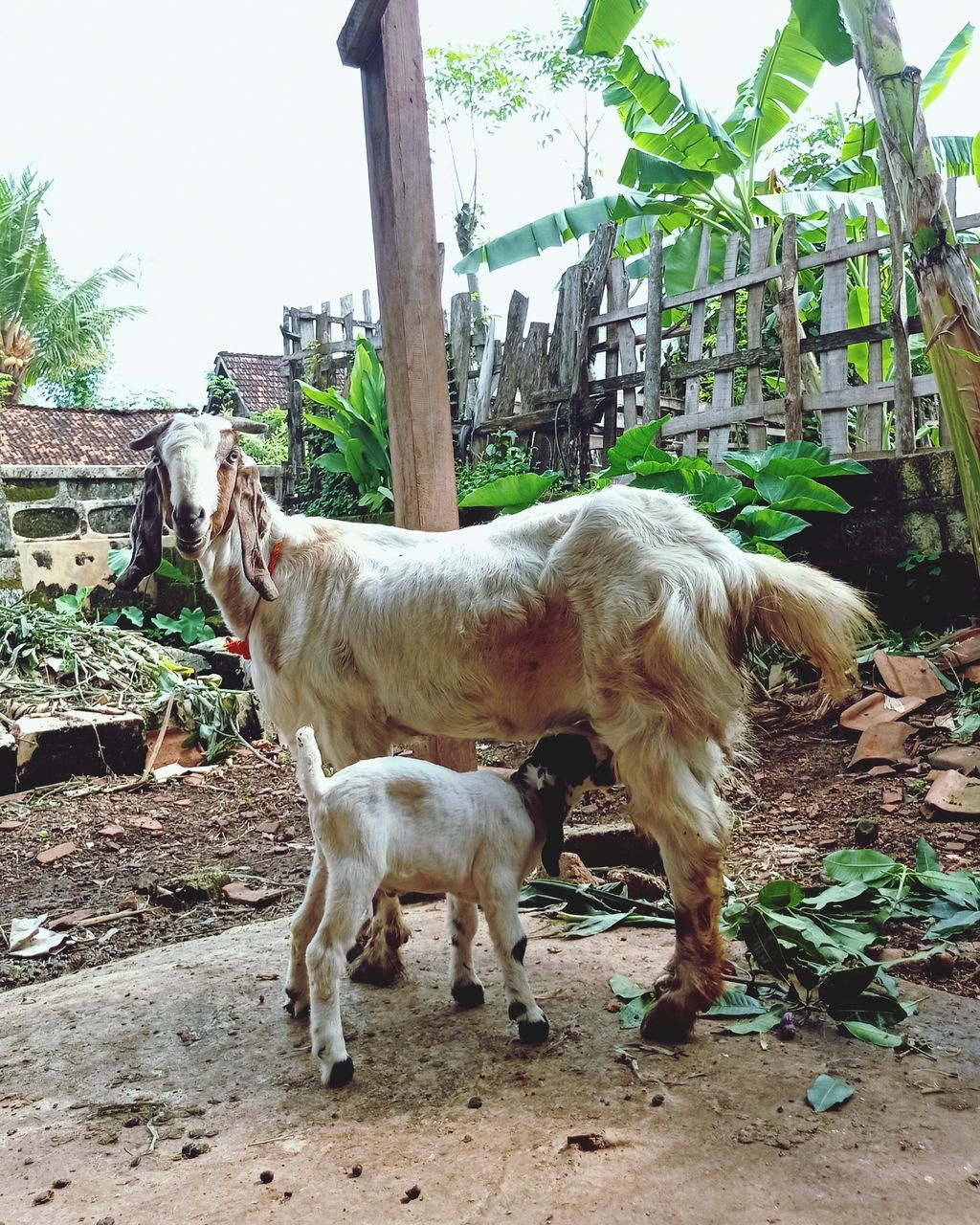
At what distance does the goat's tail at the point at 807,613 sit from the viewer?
266cm

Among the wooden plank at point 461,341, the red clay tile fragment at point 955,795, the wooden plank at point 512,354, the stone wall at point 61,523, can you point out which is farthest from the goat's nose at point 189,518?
the wooden plank at point 461,341

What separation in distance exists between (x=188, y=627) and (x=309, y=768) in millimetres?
6091

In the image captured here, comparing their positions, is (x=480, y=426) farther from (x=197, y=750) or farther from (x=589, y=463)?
(x=197, y=750)

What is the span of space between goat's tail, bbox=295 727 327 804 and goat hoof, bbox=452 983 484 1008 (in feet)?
2.54

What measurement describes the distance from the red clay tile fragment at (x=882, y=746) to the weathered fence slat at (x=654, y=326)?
4.28 metres

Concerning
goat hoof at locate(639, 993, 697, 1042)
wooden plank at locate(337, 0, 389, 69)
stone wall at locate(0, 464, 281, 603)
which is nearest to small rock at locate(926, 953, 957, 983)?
goat hoof at locate(639, 993, 697, 1042)

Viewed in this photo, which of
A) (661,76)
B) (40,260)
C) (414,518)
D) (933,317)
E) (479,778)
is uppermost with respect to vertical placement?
(40,260)

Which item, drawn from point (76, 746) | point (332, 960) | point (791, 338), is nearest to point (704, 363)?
point (791, 338)

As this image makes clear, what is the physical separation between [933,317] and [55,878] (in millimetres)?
4725

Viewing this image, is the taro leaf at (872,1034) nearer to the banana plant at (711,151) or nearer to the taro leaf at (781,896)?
the taro leaf at (781,896)

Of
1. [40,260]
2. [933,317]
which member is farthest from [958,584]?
[40,260]

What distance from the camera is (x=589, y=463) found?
9.38 m

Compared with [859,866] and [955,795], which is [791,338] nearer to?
[955,795]

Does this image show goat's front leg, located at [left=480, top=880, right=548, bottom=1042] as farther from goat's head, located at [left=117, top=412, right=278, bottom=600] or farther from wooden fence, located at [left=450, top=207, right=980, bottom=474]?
wooden fence, located at [left=450, top=207, right=980, bottom=474]
